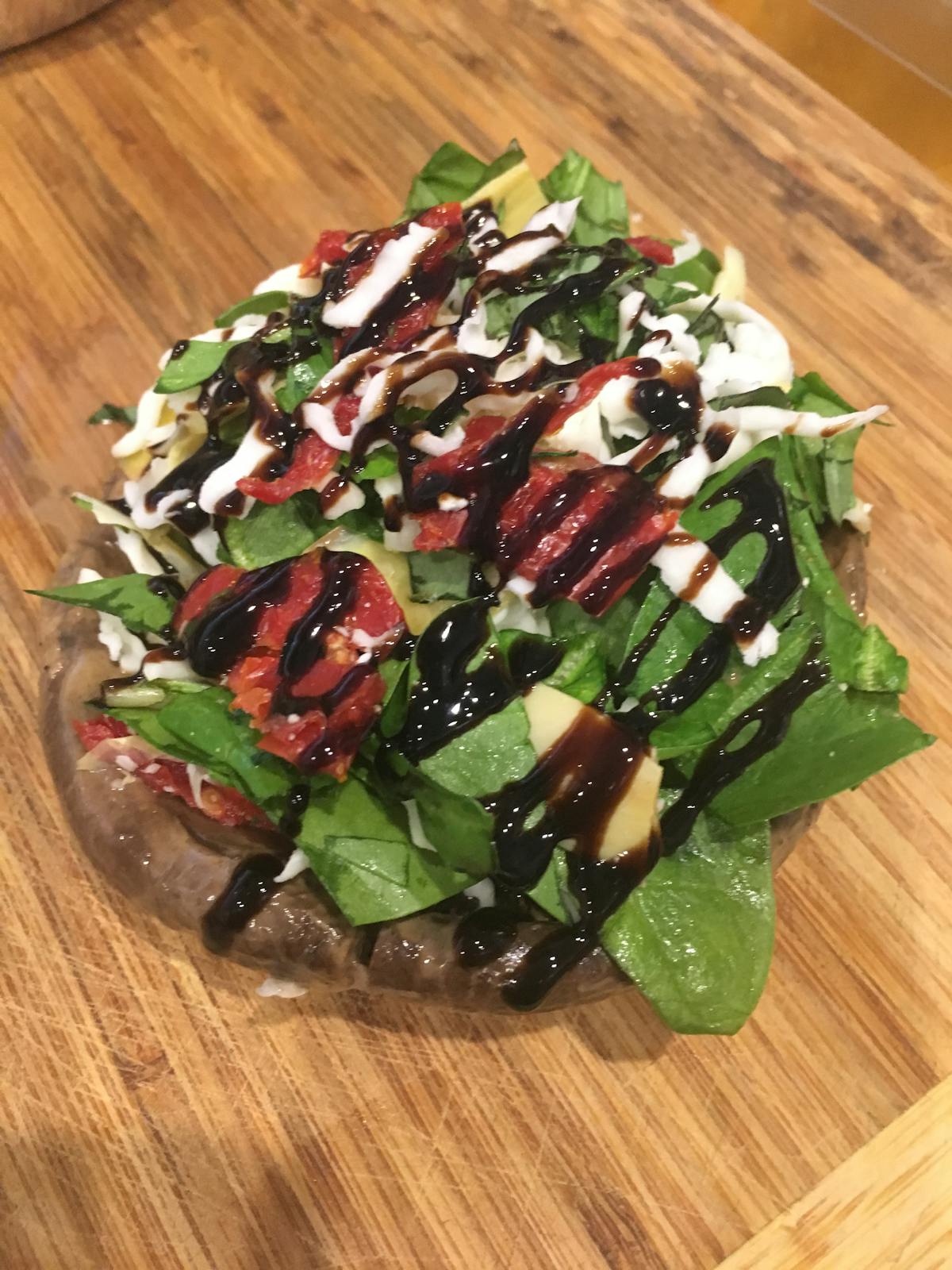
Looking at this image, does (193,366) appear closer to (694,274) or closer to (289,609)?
(289,609)

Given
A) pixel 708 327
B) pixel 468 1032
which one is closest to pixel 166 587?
pixel 468 1032

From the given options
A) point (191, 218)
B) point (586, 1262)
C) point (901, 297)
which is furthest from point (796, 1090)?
point (191, 218)

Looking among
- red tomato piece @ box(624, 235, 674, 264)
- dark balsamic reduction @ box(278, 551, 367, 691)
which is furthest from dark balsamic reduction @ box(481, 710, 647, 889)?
red tomato piece @ box(624, 235, 674, 264)

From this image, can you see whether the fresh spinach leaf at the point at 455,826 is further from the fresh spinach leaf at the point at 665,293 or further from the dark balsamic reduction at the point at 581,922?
the fresh spinach leaf at the point at 665,293

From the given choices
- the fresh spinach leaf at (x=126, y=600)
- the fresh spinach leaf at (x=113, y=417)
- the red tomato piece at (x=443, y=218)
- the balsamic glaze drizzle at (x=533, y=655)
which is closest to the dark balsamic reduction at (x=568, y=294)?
the balsamic glaze drizzle at (x=533, y=655)

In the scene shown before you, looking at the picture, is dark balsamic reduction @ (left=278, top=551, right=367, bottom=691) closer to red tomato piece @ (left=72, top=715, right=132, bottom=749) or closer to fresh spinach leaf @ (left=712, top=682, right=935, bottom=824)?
red tomato piece @ (left=72, top=715, right=132, bottom=749)

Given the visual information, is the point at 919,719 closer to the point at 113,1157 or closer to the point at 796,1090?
the point at 796,1090
